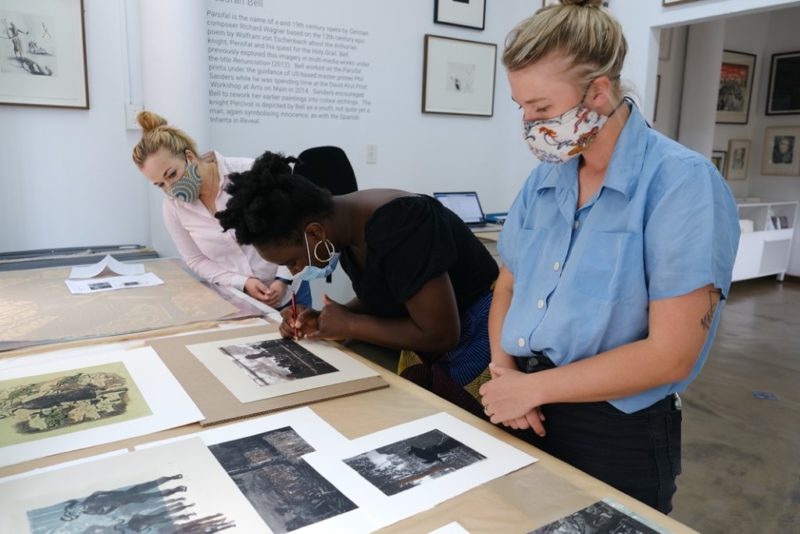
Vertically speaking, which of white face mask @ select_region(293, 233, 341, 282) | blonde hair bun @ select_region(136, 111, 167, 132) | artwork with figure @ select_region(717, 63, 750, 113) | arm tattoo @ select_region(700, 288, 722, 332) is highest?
artwork with figure @ select_region(717, 63, 750, 113)

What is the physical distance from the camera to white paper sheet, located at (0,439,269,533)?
67cm

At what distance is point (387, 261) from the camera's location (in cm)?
127

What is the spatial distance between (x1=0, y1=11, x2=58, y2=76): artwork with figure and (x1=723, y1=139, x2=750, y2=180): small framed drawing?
5.68 meters

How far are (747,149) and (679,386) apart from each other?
19.5ft

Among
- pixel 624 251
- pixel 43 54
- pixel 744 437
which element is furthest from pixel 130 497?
pixel 744 437

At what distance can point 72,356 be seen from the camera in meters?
1.21

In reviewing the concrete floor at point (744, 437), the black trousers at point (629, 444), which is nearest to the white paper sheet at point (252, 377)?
the black trousers at point (629, 444)

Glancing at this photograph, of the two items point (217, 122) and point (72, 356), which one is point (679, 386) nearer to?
point (72, 356)

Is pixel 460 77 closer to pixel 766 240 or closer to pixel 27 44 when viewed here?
pixel 27 44

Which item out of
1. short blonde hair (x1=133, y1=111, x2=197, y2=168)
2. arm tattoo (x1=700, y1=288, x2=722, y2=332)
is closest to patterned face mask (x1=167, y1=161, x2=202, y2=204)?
short blonde hair (x1=133, y1=111, x2=197, y2=168)

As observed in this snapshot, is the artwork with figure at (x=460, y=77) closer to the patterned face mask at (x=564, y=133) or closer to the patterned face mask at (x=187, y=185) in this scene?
the patterned face mask at (x=187, y=185)

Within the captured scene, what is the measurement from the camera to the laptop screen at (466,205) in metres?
3.59

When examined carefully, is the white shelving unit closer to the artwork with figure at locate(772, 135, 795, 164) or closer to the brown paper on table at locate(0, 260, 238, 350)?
the artwork with figure at locate(772, 135, 795, 164)

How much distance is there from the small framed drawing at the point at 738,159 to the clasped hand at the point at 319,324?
5.55m
